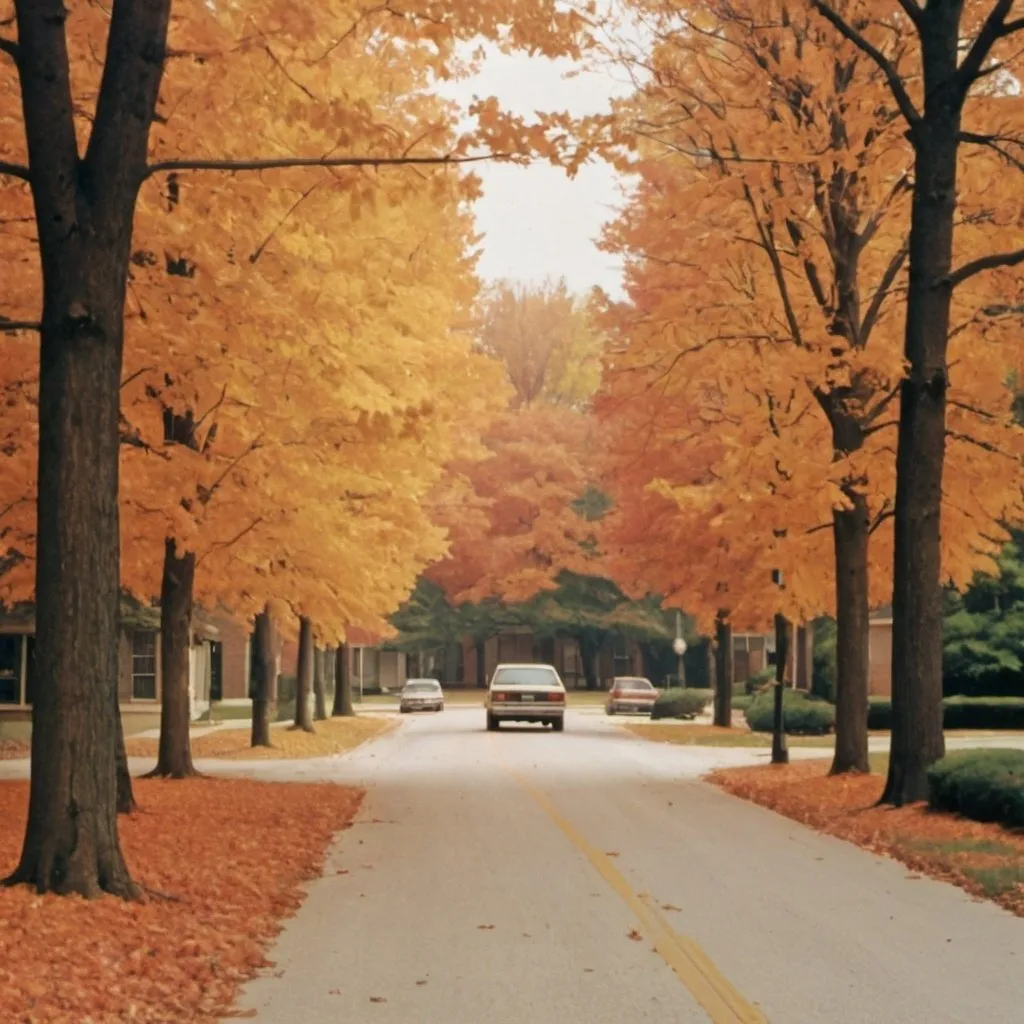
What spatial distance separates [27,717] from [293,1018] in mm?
35256

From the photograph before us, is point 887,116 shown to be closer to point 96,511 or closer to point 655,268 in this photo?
point 655,268

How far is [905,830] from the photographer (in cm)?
1631

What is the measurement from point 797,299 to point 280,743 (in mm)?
17285

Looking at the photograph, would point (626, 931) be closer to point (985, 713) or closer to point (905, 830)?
point (905, 830)

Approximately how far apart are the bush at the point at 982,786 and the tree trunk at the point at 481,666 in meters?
69.6

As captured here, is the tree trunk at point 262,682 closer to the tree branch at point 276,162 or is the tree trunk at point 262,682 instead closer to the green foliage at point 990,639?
the green foliage at point 990,639

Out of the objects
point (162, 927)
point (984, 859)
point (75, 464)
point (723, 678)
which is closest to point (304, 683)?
point (723, 678)

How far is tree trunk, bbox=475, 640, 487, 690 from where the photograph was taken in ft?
287

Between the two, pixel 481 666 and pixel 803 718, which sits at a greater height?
pixel 803 718

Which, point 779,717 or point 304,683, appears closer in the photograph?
point 779,717

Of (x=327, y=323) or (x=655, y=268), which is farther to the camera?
(x=655, y=268)

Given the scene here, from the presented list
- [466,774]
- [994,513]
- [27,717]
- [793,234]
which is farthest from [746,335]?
[27,717]

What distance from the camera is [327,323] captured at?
17.4 meters

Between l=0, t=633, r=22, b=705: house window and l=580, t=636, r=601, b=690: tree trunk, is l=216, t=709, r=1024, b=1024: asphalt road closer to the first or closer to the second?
l=0, t=633, r=22, b=705: house window
